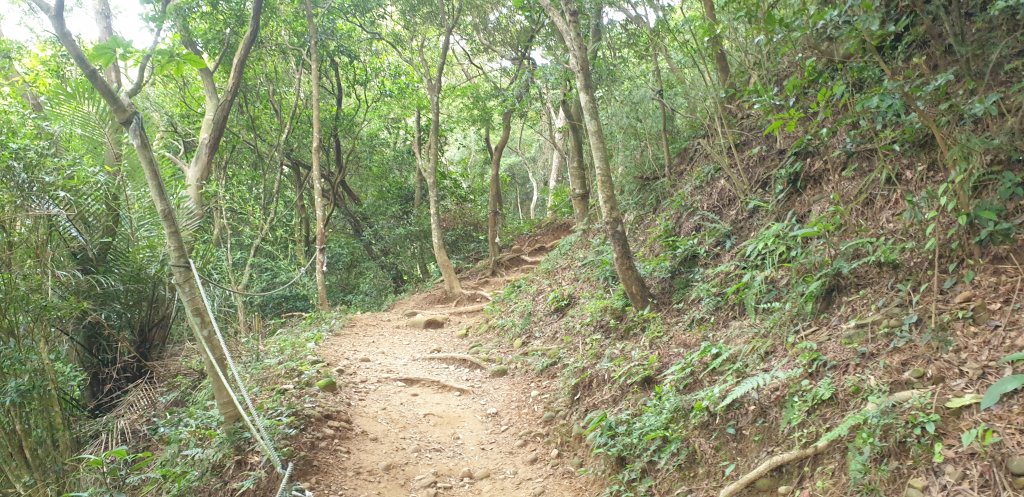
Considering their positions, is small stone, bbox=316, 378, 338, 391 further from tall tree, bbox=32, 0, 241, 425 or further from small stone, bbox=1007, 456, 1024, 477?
small stone, bbox=1007, 456, 1024, 477

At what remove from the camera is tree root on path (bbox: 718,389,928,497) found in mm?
3094

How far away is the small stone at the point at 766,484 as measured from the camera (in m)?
3.33

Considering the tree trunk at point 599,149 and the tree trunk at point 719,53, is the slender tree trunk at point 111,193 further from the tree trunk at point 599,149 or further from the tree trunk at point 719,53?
the tree trunk at point 719,53

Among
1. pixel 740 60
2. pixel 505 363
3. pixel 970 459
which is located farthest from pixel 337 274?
pixel 970 459

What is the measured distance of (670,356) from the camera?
5.20m

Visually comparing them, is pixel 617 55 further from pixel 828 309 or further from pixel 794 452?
pixel 794 452

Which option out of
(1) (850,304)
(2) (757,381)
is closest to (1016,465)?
(2) (757,381)

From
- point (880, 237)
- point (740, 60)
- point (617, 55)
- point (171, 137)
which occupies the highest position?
point (171, 137)

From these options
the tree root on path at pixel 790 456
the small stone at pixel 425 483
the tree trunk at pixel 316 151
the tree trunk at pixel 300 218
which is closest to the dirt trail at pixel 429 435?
the small stone at pixel 425 483

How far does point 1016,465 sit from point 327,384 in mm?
5509

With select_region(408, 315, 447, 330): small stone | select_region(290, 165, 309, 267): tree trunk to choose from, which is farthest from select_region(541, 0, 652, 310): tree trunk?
select_region(290, 165, 309, 267): tree trunk

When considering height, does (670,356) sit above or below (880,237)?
below

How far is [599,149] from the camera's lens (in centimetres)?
609

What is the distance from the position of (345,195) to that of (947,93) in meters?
15.7
